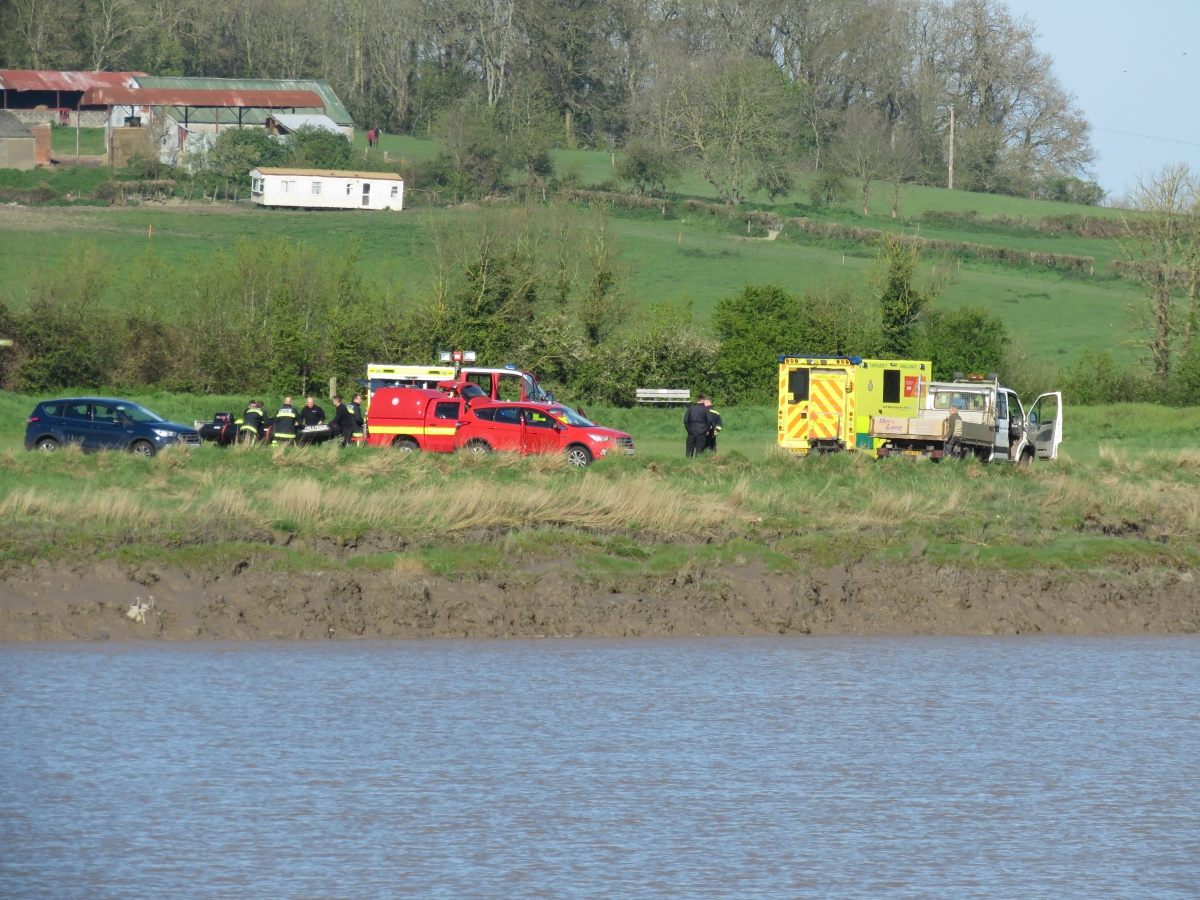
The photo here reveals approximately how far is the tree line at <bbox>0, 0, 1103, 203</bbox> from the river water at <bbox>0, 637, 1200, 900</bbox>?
104 m

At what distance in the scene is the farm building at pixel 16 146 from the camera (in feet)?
325

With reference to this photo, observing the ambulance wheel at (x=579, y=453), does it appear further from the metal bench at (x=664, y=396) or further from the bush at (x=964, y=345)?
the bush at (x=964, y=345)

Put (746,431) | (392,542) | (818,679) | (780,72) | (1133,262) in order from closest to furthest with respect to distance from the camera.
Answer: (818,679)
(392,542)
(746,431)
(1133,262)
(780,72)

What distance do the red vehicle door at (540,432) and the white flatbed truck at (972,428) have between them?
741 cm

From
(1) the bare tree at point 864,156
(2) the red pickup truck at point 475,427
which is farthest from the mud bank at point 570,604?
(1) the bare tree at point 864,156

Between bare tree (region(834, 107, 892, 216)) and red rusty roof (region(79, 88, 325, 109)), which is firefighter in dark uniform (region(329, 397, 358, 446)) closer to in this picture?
bare tree (region(834, 107, 892, 216))

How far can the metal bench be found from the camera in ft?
169

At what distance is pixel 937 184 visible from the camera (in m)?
121

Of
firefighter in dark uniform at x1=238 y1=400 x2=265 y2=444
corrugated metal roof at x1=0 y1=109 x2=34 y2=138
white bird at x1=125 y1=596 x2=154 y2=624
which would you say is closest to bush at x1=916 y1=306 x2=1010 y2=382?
firefighter in dark uniform at x1=238 y1=400 x2=265 y2=444

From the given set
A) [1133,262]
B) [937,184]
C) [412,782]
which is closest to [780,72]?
[937,184]

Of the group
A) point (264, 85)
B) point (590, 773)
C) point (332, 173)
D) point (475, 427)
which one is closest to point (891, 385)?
point (475, 427)

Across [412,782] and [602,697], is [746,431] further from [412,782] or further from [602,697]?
[412,782]

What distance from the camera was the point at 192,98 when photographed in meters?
106

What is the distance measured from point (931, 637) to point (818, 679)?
348cm
